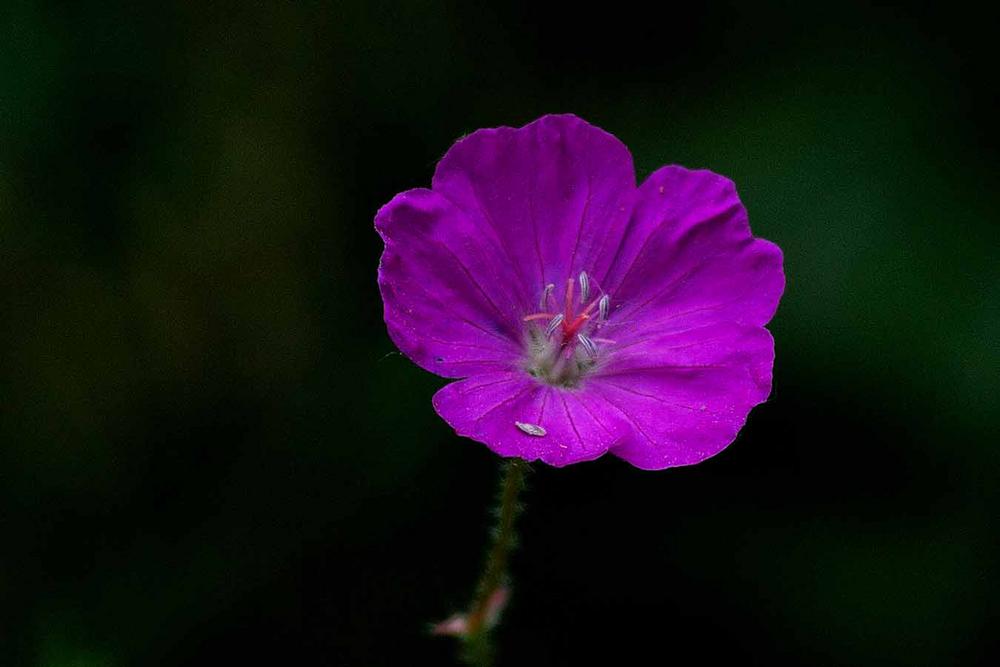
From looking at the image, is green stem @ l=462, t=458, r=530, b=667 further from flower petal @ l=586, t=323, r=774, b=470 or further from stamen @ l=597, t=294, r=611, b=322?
stamen @ l=597, t=294, r=611, b=322

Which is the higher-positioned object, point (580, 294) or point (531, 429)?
point (580, 294)

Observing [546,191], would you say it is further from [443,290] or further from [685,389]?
[685,389]

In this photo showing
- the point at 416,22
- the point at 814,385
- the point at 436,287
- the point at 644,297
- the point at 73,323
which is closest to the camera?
the point at 436,287

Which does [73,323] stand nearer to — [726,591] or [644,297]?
[644,297]

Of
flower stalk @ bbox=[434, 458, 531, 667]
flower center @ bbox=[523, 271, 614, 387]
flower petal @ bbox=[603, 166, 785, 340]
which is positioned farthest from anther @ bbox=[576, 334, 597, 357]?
flower stalk @ bbox=[434, 458, 531, 667]

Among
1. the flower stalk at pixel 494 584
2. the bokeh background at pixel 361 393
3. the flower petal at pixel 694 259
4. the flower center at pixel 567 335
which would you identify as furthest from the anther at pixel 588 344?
the bokeh background at pixel 361 393

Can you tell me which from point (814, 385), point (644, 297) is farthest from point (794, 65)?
point (644, 297)

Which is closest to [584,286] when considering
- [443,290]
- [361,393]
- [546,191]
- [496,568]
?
[546,191]
